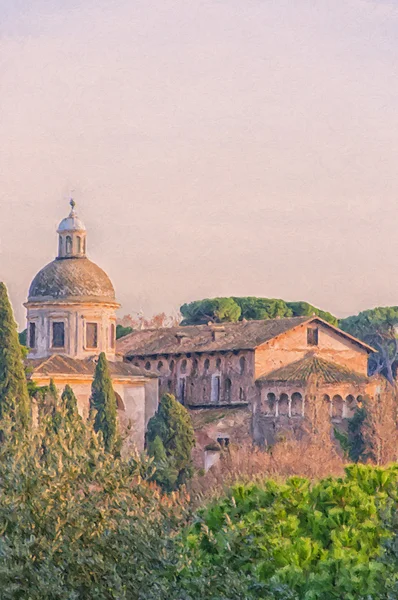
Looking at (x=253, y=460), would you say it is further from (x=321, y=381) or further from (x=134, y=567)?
(x=134, y=567)

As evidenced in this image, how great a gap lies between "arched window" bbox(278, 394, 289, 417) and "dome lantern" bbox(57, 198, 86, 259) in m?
9.39

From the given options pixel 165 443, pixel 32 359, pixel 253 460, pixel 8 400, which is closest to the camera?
pixel 8 400

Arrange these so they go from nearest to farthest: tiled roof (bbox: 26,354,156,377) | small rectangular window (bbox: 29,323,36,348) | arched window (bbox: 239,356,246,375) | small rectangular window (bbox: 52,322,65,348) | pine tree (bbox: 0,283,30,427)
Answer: pine tree (bbox: 0,283,30,427), tiled roof (bbox: 26,354,156,377), small rectangular window (bbox: 52,322,65,348), small rectangular window (bbox: 29,323,36,348), arched window (bbox: 239,356,246,375)

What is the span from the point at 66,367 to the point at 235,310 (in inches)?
840

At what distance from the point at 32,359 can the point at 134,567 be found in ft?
145

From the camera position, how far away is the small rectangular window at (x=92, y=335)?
2259 inches

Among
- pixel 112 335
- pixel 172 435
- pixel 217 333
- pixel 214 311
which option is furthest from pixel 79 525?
pixel 214 311

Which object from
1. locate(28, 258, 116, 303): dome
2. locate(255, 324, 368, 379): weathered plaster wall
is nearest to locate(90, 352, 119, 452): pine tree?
locate(28, 258, 116, 303): dome

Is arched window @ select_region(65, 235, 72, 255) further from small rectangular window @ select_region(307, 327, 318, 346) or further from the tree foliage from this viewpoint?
the tree foliage

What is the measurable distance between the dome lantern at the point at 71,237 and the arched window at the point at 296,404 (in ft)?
31.9

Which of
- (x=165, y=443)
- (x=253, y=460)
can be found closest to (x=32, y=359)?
(x=165, y=443)

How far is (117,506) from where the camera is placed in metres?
13.7

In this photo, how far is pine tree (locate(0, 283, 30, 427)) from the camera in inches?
1743

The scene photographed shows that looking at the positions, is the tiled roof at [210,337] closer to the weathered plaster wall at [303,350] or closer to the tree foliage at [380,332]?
the weathered plaster wall at [303,350]
